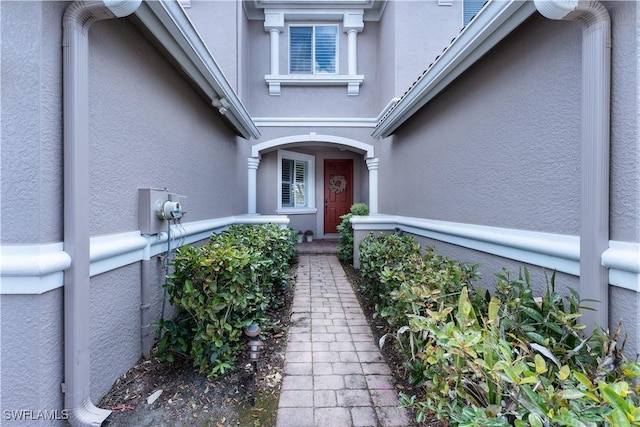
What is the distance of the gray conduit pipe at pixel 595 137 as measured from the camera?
1648 millimetres

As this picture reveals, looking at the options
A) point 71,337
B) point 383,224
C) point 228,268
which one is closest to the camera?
point 71,337

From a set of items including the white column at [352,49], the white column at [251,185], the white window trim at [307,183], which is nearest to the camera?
the white column at [251,185]

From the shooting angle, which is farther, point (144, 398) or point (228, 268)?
point (228, 268)

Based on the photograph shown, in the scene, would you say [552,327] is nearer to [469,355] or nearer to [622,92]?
[469,355]

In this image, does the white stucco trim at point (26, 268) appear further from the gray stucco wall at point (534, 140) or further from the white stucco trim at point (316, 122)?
the white stucco trim at point (316, 122)

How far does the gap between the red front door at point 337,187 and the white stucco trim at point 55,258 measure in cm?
752

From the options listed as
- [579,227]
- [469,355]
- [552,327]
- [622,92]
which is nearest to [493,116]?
[622,92]

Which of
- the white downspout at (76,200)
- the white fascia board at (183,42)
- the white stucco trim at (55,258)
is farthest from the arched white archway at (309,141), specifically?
the white downspout at (76,200)

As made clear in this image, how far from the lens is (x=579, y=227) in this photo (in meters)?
1.88

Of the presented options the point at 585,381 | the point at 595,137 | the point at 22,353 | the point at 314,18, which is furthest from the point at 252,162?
the point at 585,381

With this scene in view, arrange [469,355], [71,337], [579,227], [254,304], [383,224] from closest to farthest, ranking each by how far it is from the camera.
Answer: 1. [469,355]
2. [71,337]
3. [579,227]
4. [254,304]
5. [383,224]

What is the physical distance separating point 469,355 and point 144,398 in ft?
7.64

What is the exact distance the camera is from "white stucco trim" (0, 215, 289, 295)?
1588 mm

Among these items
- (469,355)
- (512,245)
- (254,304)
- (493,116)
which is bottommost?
(254,304)
